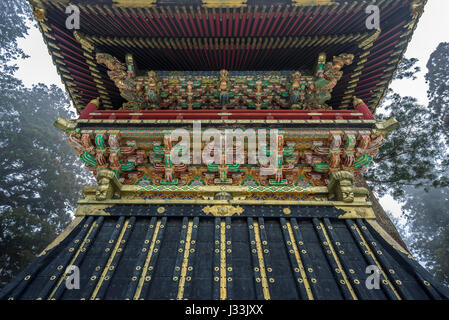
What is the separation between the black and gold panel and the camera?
2.99 meters

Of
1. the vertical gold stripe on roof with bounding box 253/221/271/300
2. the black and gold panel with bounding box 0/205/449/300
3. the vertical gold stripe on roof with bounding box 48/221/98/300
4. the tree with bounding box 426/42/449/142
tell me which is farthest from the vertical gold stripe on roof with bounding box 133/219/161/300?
the tree with bounding box 426/42/449/142

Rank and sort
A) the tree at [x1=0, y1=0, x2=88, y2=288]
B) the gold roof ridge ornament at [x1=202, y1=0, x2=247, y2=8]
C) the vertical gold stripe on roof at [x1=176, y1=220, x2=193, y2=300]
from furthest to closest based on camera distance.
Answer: the tree at [x1=0, y1=0, x2=88, y2=288]
the gold roof ridge ornament at [x1=202, y1=0, x2=247, y2=8]
the vertical gold stripe on roof at [x1=176, y1=220, x2=193, y2=300]

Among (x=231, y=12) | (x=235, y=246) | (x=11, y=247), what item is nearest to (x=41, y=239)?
(x=11, y=247)

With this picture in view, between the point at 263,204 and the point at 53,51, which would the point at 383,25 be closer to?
the point at 263,204

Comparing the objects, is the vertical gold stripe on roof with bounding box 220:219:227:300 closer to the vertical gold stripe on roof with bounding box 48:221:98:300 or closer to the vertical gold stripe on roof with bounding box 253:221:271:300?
the vertical gold stripe on roof with bounding box 253:221:271:300

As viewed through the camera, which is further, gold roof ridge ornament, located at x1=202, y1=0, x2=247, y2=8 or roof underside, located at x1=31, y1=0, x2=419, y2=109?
roof underside, located at x1=31, y1=0, x2=419, y2=109

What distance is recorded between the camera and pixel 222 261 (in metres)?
3.44

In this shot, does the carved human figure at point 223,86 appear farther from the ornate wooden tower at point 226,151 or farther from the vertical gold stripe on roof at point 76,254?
the vertical gold stripe on roof at point 76,254

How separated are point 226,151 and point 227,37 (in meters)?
2.57

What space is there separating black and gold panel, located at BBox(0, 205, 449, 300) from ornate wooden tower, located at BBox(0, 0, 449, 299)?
0.07 ft

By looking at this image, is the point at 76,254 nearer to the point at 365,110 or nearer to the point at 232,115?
the point at 232,115

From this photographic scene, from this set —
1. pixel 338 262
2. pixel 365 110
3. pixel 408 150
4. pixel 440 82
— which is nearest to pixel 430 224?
pixel 440 82

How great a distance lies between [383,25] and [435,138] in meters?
8.95

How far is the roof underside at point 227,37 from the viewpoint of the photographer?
4.46 meters
